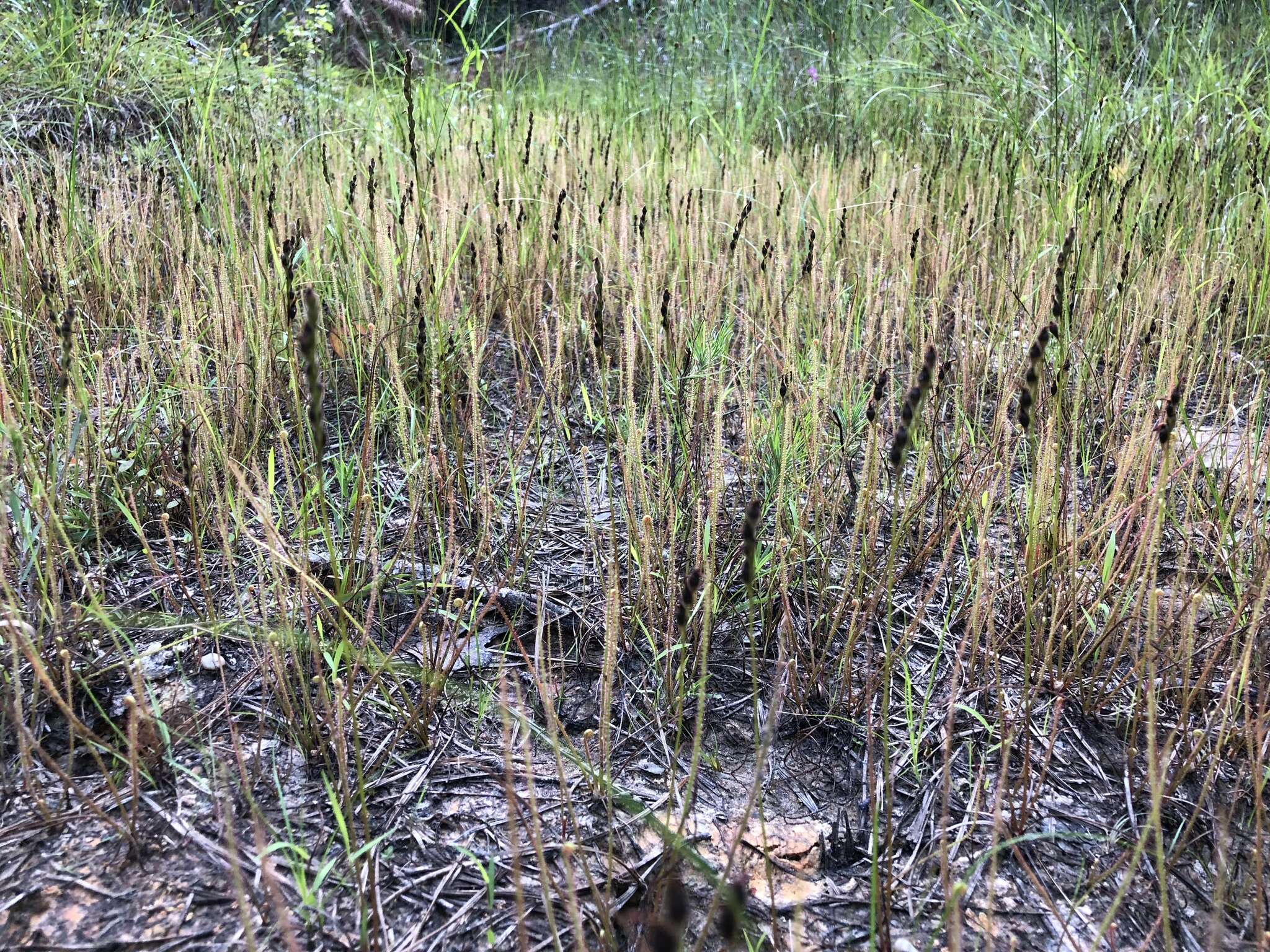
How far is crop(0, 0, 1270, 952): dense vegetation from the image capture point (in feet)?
3.30

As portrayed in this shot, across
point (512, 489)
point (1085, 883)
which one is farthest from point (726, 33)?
point (1085, 883)

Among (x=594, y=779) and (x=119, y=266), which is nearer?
(x=594, y=779)

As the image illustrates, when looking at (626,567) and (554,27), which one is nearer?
(626,567)

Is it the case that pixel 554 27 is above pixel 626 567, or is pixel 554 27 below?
above

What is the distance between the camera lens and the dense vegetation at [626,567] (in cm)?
100

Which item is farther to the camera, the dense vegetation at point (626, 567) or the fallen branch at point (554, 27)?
the fallen branch at point (554, 27)

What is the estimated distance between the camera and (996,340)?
2111mm

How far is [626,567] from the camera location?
58.6 inches

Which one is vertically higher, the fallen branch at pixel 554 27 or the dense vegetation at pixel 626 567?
the fallen branch at pixel 554 27

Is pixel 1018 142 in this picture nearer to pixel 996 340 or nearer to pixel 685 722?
pixel 996 340

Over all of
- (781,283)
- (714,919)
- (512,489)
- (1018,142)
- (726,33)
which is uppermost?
(726,33)

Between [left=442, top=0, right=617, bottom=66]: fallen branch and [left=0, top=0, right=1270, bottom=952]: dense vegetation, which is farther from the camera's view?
[left=442, top=0, right=617, bottom=66]: fallen branch

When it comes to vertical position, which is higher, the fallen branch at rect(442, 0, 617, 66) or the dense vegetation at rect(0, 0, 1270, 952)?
the fallen branch at rect(442, 0, 617, 66)

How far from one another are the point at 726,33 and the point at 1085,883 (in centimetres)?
413
